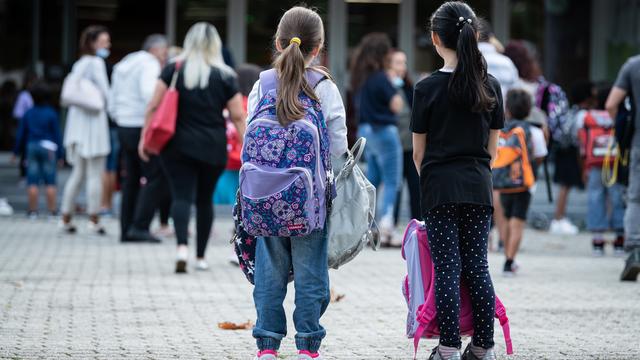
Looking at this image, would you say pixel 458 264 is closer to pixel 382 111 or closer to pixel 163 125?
pixel 163 125

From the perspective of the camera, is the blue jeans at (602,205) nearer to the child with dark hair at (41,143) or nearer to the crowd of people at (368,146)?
the crowd of people at (368,146)

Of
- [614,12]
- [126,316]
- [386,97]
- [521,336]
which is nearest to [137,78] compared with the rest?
[386,97]

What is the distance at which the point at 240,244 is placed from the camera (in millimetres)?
5672

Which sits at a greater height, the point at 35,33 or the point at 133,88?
the point at 35,33

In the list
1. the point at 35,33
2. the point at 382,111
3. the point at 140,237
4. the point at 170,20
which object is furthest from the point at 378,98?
the point at 35,33

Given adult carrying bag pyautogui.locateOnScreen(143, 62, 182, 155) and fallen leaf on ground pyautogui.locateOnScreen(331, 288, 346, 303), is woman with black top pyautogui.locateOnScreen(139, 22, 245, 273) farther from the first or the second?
fallen leaf on ground pyautogui.locateOnScreen(331, 288, 346, 303)

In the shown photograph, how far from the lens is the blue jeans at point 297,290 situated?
545 centimetres

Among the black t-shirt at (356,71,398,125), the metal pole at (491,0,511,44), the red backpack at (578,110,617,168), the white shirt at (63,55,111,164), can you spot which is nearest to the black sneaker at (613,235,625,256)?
the red backpack at (578,110,617,168)

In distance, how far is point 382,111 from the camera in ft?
39.3

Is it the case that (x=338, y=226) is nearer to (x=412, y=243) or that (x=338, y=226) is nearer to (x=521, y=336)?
(x=412, y=243)

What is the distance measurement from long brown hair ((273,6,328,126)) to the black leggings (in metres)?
3.91

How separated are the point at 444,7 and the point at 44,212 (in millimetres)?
10669

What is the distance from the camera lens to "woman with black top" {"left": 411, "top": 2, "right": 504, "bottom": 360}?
18.1 ft

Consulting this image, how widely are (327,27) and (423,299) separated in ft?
48.5
